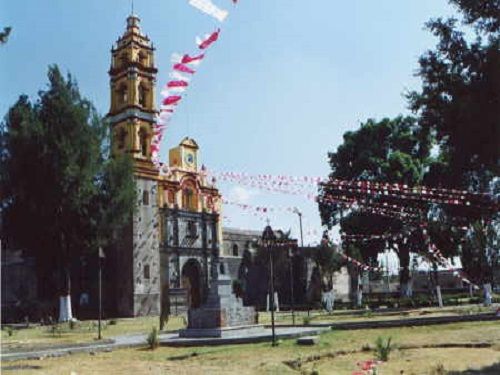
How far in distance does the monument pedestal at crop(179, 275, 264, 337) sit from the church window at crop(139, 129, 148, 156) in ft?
89.3

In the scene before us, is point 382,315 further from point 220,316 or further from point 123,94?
point 123,94

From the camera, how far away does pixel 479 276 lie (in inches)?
1468

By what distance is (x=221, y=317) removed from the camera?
21375mm

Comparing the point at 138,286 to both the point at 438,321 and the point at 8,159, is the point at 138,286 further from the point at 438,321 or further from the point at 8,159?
the point at 438,321

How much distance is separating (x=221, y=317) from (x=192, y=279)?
3143 centimetres

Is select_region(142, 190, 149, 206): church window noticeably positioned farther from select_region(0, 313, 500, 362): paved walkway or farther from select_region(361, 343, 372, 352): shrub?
select_region(361, 343, 372, 352): shrub

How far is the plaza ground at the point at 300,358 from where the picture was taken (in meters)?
11.0

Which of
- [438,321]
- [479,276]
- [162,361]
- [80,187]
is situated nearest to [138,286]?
[80,187]

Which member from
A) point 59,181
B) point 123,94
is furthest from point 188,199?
point 59,181

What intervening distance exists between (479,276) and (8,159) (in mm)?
30547

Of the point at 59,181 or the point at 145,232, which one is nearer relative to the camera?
the point at 59,181

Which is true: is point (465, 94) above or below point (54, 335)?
above

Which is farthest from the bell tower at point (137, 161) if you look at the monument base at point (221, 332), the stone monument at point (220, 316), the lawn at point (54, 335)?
the monument base at point (221, 332)

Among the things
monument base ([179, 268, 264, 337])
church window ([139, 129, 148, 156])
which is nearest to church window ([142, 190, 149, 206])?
church window ([139, 129, 148, 156])
